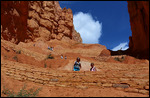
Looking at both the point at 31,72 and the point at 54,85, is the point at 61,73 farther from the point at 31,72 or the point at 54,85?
the point at 31,72

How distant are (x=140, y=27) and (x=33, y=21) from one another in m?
25.1

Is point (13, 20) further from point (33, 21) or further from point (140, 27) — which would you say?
point (140, 27)

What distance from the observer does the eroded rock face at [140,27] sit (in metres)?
17.6

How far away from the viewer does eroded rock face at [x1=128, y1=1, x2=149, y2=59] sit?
17.6 metres

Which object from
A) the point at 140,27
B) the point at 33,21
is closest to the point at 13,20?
the point at 33,21

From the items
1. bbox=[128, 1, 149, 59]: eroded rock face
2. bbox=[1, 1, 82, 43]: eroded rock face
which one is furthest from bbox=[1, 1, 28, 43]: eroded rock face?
bbox=[128, 1, 149, 59]: eroded rock face

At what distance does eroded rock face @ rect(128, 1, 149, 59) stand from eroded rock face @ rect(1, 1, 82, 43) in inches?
932

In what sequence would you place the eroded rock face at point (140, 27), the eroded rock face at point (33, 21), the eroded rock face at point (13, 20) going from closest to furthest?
the eroded rock face at point (140, 27)
the eroded rock face at point (13, 20)
the eroded rock face at point (33, 21)

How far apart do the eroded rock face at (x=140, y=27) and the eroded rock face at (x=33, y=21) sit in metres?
23.7

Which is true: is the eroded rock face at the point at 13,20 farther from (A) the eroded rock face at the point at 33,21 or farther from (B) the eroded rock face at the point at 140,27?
(B) the eroded rock face at the point at 140,27

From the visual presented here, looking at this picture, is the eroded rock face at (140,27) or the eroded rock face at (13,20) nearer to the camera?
the eroded rock face at (140,27)

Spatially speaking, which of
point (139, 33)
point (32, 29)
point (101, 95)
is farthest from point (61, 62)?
point (32, 29)

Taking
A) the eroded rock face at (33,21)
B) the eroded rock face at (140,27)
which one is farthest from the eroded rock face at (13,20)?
the eroded rock face at (140,27)

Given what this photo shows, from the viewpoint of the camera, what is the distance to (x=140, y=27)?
19.8m
